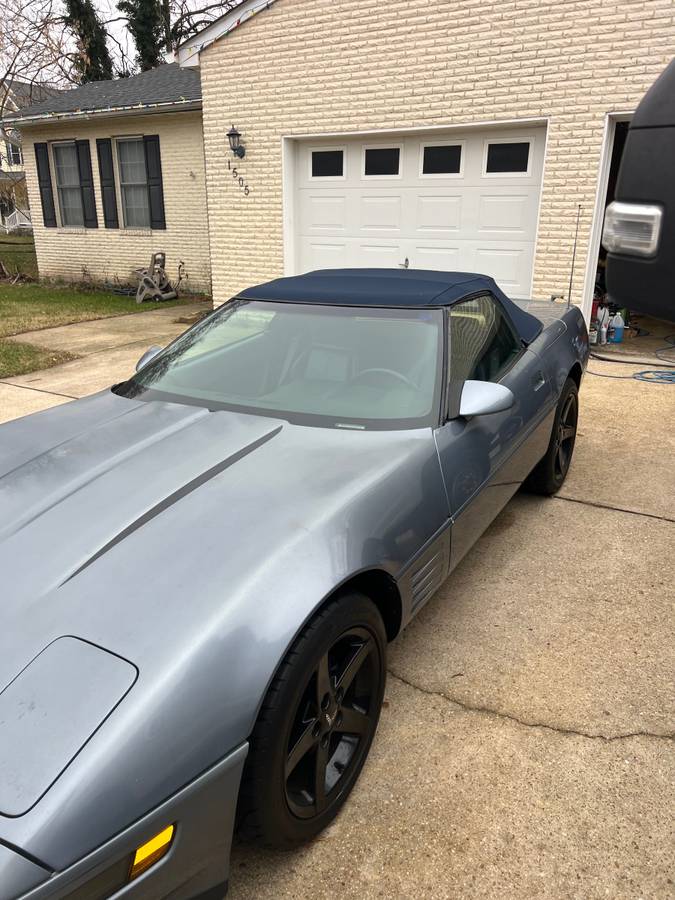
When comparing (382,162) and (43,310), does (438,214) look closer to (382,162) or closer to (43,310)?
(382,162)

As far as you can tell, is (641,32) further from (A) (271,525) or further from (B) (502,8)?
(A) (271,525)

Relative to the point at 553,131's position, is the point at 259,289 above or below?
below

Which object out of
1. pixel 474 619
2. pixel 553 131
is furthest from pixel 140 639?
pixel 553 131

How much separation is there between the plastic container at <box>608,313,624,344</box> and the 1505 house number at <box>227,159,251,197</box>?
524 cm

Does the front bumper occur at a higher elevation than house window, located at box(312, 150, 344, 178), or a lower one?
lower

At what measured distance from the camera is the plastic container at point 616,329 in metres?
8.32

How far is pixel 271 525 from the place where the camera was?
1.84m

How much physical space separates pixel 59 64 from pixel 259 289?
88.6ft

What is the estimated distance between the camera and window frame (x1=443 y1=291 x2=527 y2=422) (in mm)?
2584

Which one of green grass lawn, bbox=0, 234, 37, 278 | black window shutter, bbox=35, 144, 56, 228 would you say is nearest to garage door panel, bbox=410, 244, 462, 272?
black window shutter, bbox=35, 144, 56, 228

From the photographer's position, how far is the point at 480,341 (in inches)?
123

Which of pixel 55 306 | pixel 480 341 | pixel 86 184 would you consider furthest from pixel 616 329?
pixel 86 184

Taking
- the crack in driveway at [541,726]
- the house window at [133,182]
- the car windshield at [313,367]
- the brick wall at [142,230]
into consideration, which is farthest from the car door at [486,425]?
the house window at [133,182]

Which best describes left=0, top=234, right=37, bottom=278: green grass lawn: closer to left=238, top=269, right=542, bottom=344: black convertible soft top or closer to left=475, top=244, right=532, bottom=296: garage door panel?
left=475, top=244, right=532, bottom=296: garage door panel
